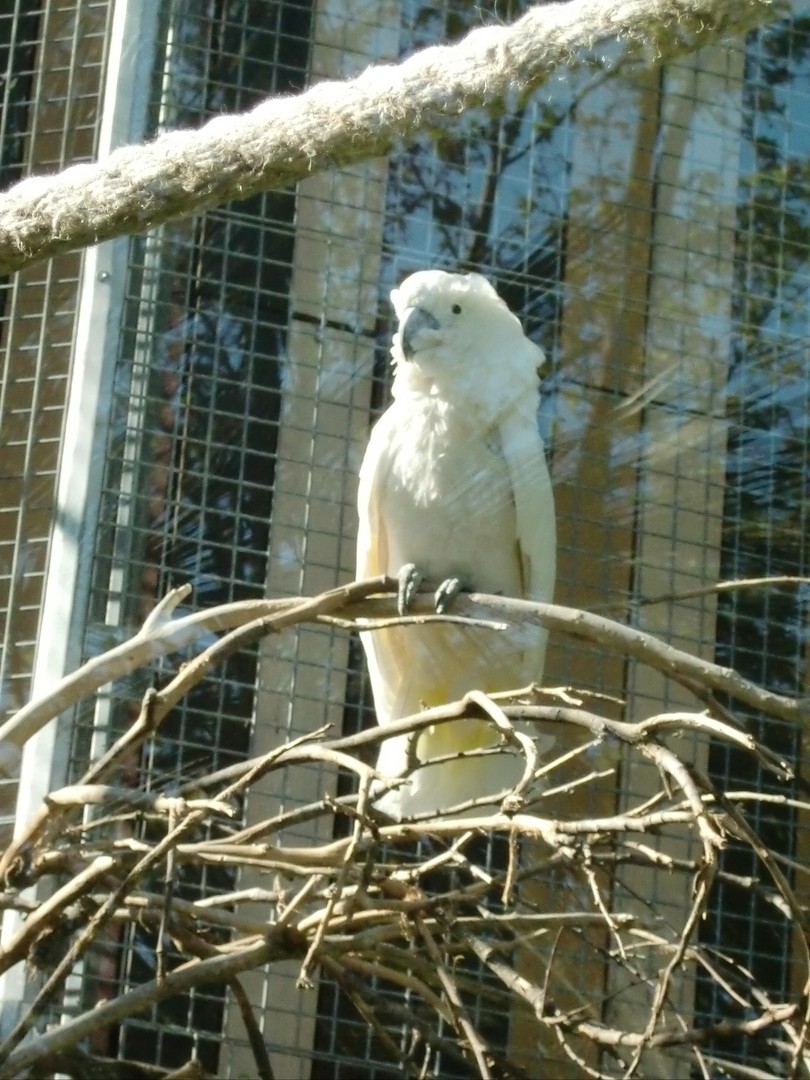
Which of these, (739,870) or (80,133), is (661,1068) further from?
(80,133)

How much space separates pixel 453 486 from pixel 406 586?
0.89 ft

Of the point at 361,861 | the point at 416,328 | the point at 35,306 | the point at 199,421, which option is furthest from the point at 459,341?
the point at 361,861

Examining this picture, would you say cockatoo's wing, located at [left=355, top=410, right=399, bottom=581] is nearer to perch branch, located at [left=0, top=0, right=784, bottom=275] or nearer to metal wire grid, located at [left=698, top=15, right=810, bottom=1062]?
metal wire grid, located at [left=698, top=15, right=810, bottom=1062]

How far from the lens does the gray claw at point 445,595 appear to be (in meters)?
1.68

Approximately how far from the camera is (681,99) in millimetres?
1915

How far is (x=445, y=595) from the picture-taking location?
1.71 m

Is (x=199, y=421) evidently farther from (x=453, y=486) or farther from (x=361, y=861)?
(x=361, y=861)

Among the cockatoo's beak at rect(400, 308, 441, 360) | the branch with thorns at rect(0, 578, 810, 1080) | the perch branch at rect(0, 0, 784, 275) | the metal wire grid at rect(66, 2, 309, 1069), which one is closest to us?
the perch branch at rect(0, 0, 784, 275)

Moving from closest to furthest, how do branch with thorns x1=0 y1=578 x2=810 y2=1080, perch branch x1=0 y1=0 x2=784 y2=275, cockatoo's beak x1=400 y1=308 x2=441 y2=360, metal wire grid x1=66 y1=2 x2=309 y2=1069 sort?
perch branch x1=0 y1=0 x2=784 y2=275 → branch with thorns x1=0 y1=578 x2=810 y2=1080 → metal wire grid x1=66 y1=2 x2=309 y2=1069 → cockatoo's beak x1=400 y1=308 x2=441 y2=360

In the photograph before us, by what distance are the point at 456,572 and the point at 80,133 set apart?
2.25ft

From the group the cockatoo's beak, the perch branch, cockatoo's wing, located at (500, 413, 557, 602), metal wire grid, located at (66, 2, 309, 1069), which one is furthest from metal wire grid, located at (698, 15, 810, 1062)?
the perch branch

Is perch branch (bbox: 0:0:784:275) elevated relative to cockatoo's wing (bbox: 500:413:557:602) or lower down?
elevated

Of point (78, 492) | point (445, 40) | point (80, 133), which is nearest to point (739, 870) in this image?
point (78, 492)

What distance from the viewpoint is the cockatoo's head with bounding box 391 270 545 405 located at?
6.45 feet
